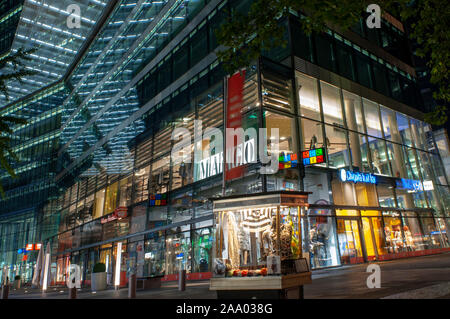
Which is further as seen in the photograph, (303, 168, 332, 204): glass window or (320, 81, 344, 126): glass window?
(320, 81, 344, 126): glass window

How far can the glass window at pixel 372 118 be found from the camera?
24.4 meters

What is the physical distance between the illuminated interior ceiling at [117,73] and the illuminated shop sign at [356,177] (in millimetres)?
17651

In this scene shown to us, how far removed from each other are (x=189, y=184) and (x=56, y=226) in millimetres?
36928

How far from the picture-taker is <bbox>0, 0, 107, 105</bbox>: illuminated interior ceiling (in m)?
33.7

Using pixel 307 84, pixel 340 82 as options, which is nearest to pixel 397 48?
pixel 340 82

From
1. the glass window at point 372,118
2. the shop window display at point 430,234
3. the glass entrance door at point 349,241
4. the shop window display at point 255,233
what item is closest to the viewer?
the shop window display at point 255,233

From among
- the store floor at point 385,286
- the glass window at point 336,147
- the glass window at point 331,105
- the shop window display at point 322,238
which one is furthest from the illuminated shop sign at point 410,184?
the store floor at point 385,286

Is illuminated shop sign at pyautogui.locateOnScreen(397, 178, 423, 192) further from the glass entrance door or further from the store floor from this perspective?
the store floor

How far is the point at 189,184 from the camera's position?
2361 cm

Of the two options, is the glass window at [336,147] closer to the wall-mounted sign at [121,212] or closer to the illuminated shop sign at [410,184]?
the illuminated shop sign at [410,184]

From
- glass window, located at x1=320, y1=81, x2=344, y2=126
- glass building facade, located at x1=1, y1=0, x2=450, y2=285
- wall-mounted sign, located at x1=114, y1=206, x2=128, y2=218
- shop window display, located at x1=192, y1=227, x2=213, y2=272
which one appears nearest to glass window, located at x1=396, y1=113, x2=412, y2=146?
glass building facade, located at x1=1, y1=0, x2=450, y2=285

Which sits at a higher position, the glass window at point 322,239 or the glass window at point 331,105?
the glass window at point 331,105

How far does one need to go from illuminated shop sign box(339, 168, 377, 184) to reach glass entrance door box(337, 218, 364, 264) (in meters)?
2.45
